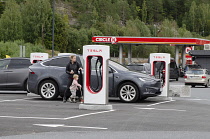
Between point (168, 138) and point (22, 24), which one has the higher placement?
point (22, 24)

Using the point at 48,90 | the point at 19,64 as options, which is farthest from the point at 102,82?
the point at 19,64

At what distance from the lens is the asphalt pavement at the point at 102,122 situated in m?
9.43

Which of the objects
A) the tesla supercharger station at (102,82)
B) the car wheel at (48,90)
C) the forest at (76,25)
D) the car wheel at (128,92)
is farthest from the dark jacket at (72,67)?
the forest at (76,25)

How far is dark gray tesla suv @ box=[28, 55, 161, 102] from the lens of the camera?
1669cm

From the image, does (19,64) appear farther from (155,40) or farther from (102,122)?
(155,40)

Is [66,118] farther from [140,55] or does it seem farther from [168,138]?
[140,55]

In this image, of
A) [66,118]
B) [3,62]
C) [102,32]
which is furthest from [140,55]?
[66,118]

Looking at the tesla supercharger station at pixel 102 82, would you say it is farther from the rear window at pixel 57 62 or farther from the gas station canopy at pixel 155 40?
the gas station canopy at pixel 155 40

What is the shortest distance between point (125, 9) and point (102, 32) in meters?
46.9

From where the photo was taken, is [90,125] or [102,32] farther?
[102,32]

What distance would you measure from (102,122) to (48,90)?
21.7ft

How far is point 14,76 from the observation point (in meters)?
20.7

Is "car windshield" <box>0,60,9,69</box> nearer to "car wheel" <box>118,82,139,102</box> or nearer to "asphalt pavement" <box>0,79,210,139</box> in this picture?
"asphalt pavement" <box>0,79,210,139</box>

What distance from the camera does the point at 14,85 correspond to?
20547 millimetres
